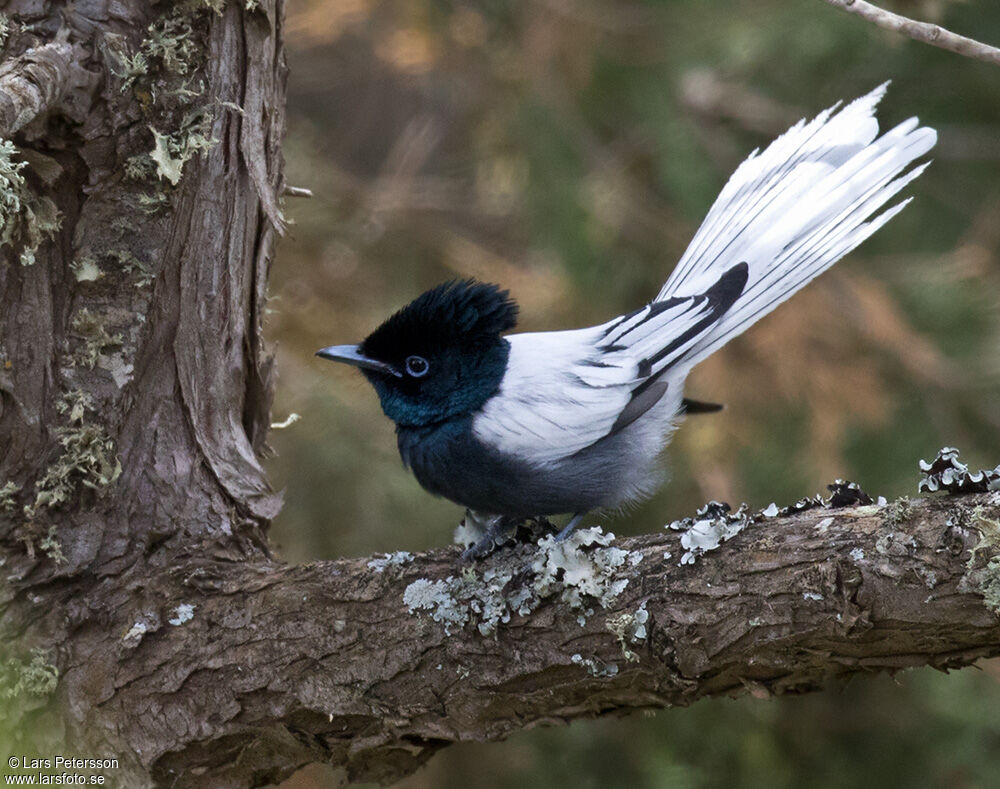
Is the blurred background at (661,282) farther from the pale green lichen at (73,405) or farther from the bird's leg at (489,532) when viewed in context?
the pale green lichen at (73,405)

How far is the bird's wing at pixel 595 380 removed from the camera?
101 inches

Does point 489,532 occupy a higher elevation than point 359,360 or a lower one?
lower

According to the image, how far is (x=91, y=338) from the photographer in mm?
2312

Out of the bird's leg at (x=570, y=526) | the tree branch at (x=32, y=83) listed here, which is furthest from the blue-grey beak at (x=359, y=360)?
the tree branch at (x=32, y=83)

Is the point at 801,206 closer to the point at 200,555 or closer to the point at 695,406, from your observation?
the point at 695,406

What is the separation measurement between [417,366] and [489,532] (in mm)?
455

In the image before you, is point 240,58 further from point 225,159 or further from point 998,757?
point 998,757

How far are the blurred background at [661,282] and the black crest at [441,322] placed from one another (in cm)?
114

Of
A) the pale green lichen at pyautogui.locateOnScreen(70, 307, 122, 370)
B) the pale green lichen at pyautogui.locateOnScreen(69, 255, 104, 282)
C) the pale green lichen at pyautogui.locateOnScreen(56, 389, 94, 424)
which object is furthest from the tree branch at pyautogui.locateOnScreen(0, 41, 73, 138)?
the pale green lichen at pyautogui.locateOnScreen(56, 389, 94, 424)

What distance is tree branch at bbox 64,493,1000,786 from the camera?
1.83 m

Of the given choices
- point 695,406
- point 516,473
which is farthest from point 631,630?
point 695,406

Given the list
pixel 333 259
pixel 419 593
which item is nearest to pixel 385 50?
pixel 333 259

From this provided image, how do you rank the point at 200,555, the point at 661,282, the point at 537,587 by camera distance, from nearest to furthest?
the point at 537,587, the point at 200,555, the point at 661,282

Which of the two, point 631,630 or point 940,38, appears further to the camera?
point 631,630
